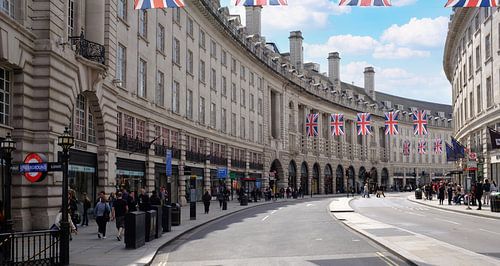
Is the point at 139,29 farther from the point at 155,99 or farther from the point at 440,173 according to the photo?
the point at 440,173

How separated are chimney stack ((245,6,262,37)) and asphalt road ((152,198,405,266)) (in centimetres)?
5937

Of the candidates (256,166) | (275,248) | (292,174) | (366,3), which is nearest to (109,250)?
(275,248)

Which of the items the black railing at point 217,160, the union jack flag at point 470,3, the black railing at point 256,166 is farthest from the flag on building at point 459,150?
the black railing at point 256,166

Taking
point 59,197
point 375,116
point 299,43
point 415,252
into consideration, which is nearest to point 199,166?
point 59,197

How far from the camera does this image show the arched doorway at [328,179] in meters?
99.0

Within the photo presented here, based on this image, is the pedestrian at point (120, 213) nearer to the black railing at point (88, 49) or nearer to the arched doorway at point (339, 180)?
the black railing at point (88, 49)

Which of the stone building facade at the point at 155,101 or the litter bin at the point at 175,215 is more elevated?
the stone building facade at the point at 155,101

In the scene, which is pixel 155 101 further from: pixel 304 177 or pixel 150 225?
pixel 304 177

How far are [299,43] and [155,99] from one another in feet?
191

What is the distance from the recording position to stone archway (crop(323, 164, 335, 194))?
3893 inches

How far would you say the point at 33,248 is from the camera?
13539 millimetres

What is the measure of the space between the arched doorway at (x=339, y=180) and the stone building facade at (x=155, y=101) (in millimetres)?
234

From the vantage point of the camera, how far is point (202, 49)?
52.4 meters

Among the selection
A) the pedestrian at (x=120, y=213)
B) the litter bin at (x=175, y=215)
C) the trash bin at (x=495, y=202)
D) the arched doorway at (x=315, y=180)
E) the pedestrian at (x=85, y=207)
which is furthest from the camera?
the arched doorway at (x=315, y=180)
